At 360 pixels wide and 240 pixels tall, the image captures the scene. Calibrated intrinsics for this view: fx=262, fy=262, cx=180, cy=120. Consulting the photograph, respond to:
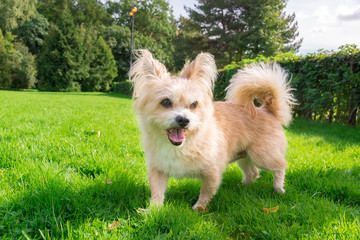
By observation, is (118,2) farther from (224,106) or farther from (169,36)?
(224,106)

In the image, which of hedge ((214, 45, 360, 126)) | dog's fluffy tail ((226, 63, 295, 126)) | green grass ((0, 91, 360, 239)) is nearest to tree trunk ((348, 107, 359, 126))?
hedge ((214, 45, 360, 126))

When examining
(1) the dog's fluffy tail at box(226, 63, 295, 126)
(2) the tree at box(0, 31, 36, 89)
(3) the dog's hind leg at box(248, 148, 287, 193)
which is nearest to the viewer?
(3) the dog's hind leg at box(248, 148, 287, 193)

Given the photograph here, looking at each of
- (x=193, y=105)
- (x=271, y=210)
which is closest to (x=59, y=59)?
(x=193, y=105)

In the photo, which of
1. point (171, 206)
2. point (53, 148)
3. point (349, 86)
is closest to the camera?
point (171, 206)

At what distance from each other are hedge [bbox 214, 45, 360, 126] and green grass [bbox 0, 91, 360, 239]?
338 centimetres

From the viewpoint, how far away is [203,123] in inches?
102

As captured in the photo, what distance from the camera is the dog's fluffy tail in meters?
3.23

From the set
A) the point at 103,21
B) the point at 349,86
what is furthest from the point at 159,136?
the point at 103,21

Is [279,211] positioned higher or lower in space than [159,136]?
lower

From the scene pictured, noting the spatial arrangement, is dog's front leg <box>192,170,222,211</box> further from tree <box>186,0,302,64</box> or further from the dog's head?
tree <box>186,0,302,64</box>

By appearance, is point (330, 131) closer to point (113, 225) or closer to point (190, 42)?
point (113, 225)

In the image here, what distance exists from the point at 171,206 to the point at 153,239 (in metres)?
0.49

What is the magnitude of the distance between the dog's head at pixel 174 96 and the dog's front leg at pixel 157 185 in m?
0.40

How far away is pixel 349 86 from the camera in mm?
6754
